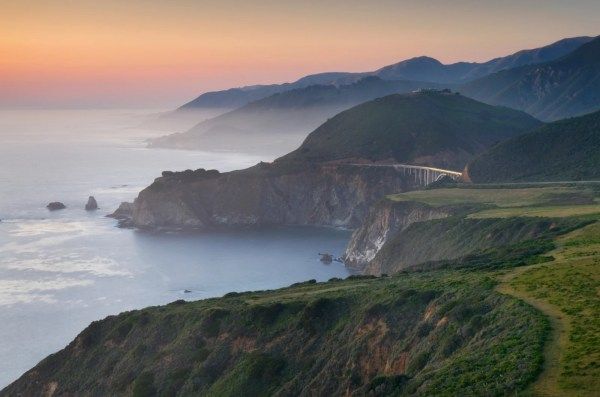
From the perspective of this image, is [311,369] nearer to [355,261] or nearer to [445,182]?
[355,261]

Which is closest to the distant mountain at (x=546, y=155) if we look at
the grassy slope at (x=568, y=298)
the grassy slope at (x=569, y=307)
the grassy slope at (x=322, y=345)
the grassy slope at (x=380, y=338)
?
the grassy slope at (x=568, y=298)

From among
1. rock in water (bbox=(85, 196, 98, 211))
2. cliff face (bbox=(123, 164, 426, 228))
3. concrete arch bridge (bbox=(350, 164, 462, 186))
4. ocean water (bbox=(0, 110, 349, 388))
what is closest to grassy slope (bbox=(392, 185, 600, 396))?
ocean water (bbox=(0, 110, 349, 388))

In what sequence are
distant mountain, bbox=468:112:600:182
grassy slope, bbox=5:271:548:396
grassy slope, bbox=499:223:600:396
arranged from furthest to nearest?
distant mountain, bbox=468:112:600:182, grassy slope, bbox=5:271:548:396, grassy slope, bbox=499:223:600:396

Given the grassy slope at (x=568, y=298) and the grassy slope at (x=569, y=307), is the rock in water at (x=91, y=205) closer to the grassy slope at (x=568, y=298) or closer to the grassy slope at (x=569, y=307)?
the grassy slope at (x=568, y=298)

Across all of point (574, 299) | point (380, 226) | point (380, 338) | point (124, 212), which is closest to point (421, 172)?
point (380, 226)

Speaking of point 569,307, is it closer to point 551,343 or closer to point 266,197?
point 551,343

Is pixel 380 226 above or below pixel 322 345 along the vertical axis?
below

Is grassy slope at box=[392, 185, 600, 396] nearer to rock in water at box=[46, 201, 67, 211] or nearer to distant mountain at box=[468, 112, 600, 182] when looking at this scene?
distant mountain at box=[468, 112, 600, 182]

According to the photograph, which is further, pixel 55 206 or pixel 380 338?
pixel 55 206
